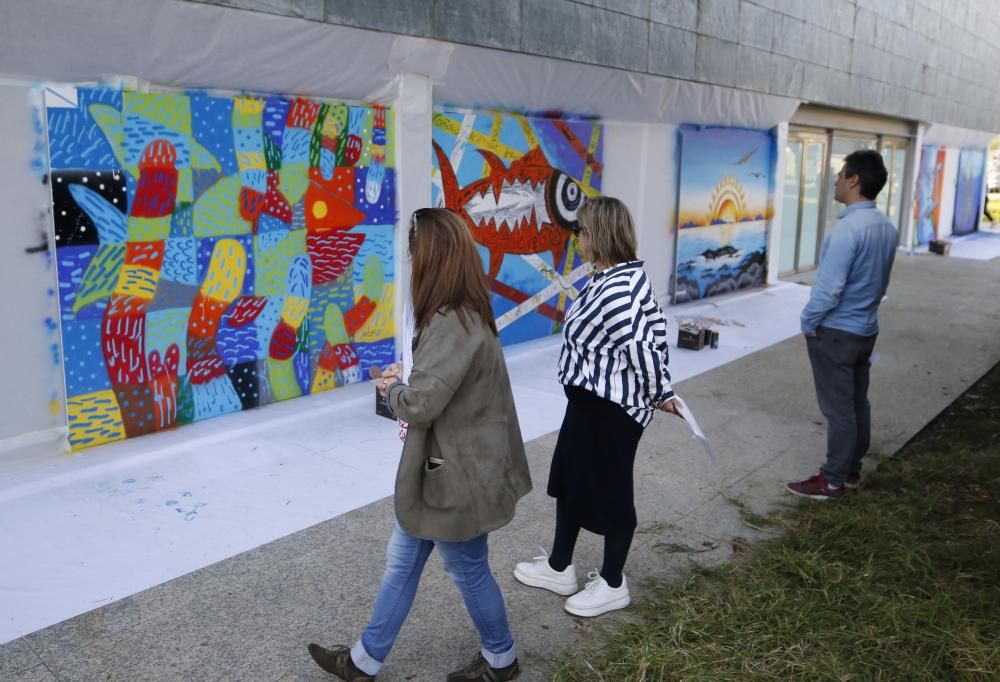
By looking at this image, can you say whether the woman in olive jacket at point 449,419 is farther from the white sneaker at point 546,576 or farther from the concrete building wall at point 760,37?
the concrete building wall at point 760,37

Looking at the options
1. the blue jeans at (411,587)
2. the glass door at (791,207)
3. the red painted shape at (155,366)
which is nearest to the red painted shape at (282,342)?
the red painted shape at (155,366)

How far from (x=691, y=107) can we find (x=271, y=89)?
5.75 m

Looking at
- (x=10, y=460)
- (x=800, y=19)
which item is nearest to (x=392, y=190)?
(x=10, y=460)

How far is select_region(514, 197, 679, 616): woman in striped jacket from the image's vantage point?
3145 mm

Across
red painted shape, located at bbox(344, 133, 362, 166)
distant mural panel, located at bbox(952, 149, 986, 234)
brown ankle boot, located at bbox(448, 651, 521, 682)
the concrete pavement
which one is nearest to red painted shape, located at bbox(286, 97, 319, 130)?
red painted shape, located at bbox(344, 133, 362, 166)

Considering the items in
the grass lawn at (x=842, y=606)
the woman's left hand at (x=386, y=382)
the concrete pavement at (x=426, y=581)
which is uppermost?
the woman's left hand at (x=386, y=382)

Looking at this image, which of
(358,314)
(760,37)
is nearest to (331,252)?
(358,314)

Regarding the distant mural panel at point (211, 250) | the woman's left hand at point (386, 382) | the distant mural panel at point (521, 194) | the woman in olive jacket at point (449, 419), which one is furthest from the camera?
the distant mural panel at point (521, 194)

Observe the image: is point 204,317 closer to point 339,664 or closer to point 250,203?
point 250,203

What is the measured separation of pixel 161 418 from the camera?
5391 millimetres

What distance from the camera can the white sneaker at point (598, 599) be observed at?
3.44 m

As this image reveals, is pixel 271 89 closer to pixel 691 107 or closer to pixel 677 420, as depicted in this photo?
pixel 677 420

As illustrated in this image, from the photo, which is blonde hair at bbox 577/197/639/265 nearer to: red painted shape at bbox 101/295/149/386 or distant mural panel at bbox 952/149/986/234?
red painted shape at bbox 101/295/149/386

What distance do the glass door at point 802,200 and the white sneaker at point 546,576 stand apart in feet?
34.2
